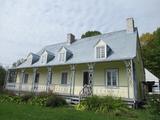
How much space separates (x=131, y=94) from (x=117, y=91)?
115 cm

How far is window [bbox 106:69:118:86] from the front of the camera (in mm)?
16648

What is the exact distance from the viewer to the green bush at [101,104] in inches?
468

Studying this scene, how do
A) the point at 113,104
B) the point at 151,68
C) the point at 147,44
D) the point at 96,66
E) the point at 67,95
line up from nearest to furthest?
the point at 113,104 → the point at 67,95 → the point at 96,66 → the point at 151,68 → the point at 147,44

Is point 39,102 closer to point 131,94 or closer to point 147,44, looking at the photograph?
point 131,94

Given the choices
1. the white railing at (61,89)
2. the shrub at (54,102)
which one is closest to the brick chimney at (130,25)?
the white railing at (61,89)

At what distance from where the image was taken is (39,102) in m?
14.8

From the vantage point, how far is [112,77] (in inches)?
667

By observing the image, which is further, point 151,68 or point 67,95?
point 151,68

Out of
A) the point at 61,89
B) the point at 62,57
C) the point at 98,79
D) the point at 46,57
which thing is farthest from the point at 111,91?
the point at 46,57

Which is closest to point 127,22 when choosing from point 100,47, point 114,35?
point 114,35

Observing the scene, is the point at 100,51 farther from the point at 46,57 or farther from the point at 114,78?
the point at 46,57

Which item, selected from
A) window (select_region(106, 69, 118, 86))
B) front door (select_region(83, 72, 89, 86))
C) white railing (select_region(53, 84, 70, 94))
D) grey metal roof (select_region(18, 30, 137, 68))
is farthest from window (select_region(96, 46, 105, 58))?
white railing (select_region(53, 84, 70, 94))

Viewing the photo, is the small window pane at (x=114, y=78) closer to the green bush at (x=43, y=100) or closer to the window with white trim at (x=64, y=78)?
the green bush at (x=43, y=100)

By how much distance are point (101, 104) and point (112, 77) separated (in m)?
5.16
